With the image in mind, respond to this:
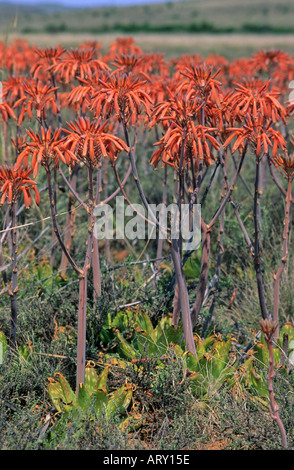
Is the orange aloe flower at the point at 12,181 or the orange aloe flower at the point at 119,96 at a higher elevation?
the orange aloe flower at the point at 119,96

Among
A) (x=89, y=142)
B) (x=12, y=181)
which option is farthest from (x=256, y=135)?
(x=12, y=181)

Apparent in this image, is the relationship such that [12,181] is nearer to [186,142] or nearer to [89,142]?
[89,142]

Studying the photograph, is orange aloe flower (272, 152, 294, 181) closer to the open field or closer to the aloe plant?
the aloe plant

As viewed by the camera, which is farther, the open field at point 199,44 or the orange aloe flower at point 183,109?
the open field at point 199,44

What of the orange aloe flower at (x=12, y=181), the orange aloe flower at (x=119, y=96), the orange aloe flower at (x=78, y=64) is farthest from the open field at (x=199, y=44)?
the orange aloe flower at (x=12, y=181)

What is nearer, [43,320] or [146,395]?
[146,395]

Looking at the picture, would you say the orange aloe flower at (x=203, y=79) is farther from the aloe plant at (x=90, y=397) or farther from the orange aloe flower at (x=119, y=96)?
the aloe plant at (x=90, y=397)

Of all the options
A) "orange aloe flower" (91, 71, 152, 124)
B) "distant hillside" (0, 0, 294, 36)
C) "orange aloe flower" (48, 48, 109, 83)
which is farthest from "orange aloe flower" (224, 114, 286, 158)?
"distant hillside" (0, 0, 294, 36)

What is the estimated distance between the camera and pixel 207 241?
3.07 metres

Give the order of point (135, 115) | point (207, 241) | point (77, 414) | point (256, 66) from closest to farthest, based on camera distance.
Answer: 1. point (77, 414)
2. point (135, 115)
3. point (207, 241)
4. point (256, 66)

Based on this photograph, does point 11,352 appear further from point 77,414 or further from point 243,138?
point 243,138
